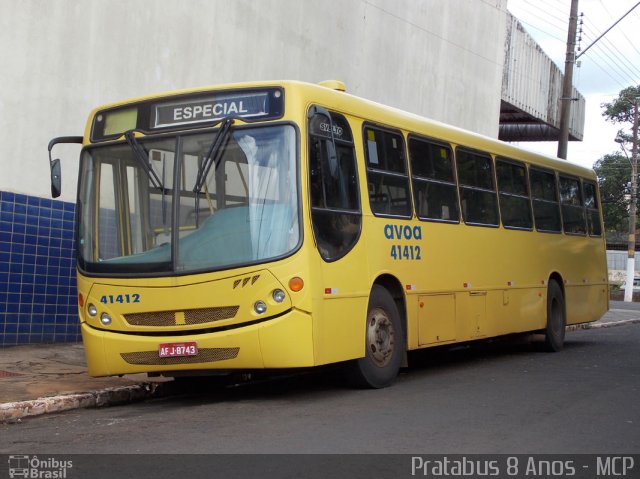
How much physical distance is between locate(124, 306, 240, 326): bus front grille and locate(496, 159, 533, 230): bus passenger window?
5.91 m

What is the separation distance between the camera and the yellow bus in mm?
8836

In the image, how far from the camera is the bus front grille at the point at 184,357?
29.0ft

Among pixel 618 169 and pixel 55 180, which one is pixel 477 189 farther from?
pixel 618 169

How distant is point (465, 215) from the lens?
12.4 metres

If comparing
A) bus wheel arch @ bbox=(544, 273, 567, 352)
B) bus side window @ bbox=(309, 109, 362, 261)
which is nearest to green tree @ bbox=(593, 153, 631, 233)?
bus wheel arch @ bbox=(544, 273, 567, 352)

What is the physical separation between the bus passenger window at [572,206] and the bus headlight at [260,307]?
28.4 ft

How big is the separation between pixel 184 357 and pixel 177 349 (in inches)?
4.0

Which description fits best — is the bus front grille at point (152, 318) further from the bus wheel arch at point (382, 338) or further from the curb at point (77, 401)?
the bus wheel arch at point (382, 338)

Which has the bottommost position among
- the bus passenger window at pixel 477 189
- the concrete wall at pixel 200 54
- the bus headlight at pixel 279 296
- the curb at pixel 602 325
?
the curb at pixel 602 325

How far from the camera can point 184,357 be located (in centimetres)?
898

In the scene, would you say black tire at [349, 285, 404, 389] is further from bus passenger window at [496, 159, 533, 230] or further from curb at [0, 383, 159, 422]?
bus passenger window at [496, 159, 533, 230]

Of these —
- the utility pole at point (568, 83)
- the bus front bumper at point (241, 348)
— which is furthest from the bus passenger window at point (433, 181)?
the utility pole at point (568, 83)

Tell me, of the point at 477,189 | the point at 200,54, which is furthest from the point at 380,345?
the point at 200,54

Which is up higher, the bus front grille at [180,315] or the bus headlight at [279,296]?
the bus headlight at [279,296]
